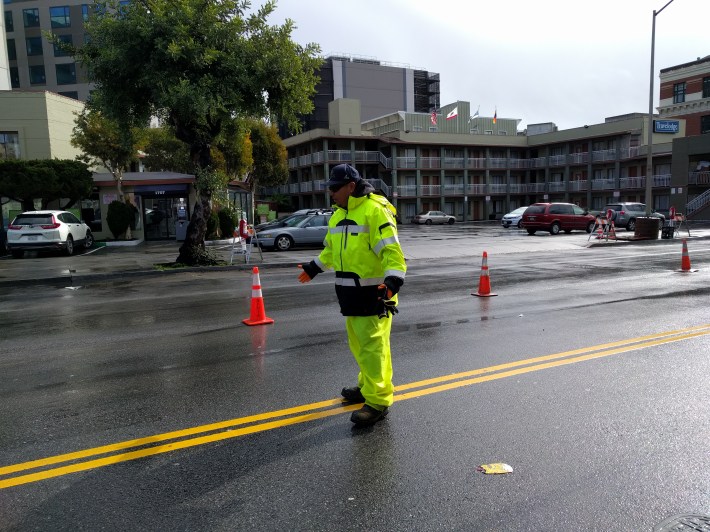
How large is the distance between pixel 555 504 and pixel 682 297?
8.18 m

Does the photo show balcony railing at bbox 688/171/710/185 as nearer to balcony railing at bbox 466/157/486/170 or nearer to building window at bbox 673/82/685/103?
building window at bbox 673/82/685/103

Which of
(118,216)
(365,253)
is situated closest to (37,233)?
(118,216)

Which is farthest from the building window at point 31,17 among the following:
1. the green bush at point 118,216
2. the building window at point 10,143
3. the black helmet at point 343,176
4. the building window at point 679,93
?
the building window at point 679,93

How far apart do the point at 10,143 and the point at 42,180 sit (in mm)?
9703

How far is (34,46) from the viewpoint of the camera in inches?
2190

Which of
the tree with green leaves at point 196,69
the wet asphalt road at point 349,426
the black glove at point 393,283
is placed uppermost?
the tree with green leaves at point 196,69

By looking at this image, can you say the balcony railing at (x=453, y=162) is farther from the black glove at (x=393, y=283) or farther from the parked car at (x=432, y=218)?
the black glove at (x=393, y=283)

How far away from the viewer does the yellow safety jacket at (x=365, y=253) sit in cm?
415

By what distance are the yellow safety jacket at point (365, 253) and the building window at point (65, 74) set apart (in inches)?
2417

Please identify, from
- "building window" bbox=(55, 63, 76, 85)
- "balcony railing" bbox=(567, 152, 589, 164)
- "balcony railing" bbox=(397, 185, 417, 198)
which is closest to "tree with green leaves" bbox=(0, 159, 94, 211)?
"balcony railing" bbox=(397, 185, 417, 198)

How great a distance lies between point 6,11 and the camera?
181 feet

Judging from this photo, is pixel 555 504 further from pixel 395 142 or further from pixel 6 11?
pixel 6 11

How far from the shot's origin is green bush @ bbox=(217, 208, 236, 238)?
27656mm

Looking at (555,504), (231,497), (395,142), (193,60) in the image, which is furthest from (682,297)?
(395,142)
